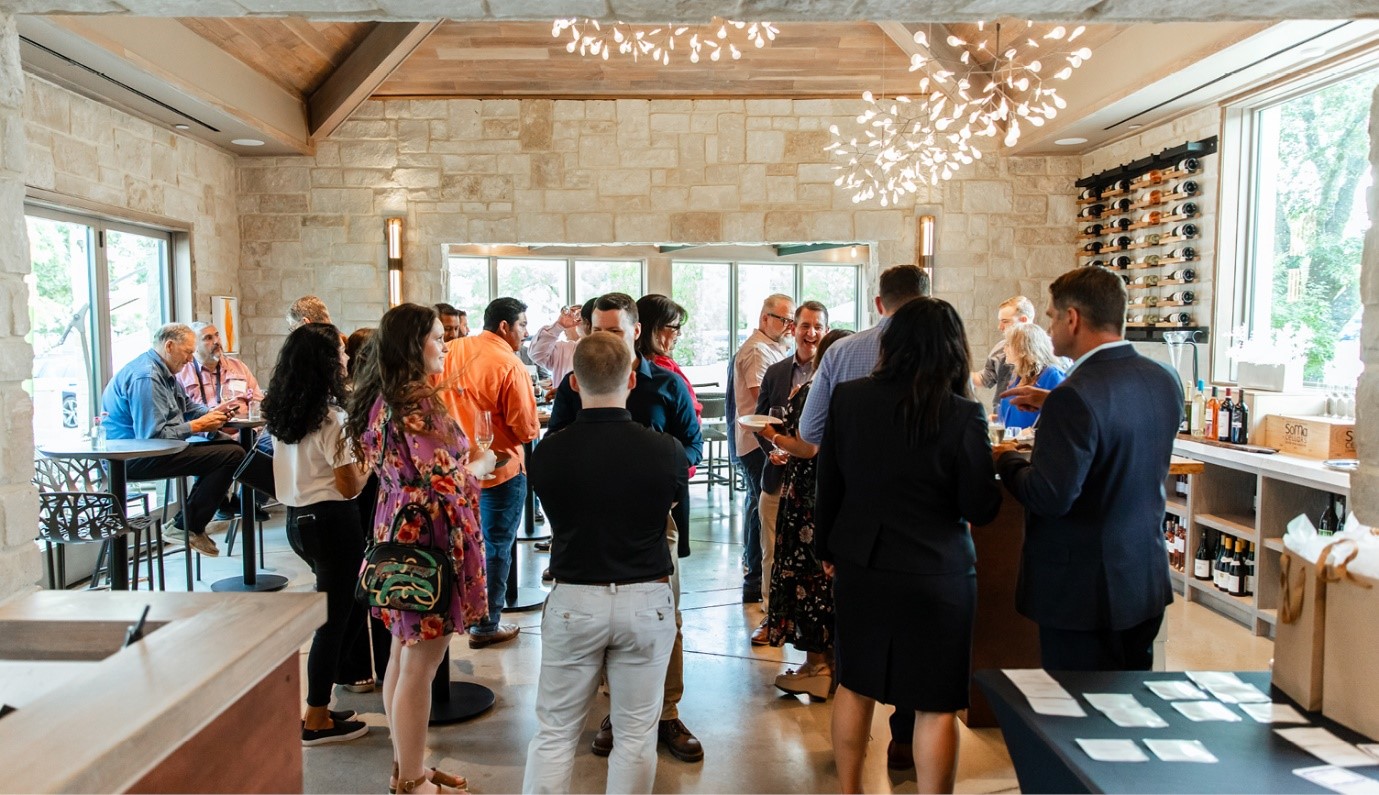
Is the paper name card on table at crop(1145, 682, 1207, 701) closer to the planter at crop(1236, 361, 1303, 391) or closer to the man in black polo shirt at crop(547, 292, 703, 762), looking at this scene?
the man in black polo shirt at crop(547, 292, 703, 762)

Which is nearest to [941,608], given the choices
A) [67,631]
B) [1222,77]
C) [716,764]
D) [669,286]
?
[716,764]

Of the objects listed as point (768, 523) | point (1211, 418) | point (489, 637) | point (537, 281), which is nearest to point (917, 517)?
point (768, 523)

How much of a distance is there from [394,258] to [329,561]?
5315 millimetres

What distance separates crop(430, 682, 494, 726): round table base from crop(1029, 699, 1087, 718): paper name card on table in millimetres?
2389

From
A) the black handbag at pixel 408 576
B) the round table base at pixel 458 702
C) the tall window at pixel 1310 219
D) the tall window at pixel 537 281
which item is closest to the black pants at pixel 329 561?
the round table base at pixel 458 702

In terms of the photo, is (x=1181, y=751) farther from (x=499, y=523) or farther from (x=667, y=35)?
(x=667, y=35)

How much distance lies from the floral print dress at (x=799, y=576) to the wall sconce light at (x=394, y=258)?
5.67m

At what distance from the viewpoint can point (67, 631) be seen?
68.1 inches

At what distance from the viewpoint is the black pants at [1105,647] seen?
2459mm

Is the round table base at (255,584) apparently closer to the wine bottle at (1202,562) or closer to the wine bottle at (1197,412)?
the wine bottle at (1202,562)

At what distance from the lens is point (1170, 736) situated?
167 cm

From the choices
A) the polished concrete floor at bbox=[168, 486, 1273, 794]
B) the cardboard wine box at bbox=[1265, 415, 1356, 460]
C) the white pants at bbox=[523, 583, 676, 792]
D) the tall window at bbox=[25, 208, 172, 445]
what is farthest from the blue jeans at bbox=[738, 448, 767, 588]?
the tall window at bbox=[25, 208, 172, 445]

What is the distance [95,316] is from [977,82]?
729cm

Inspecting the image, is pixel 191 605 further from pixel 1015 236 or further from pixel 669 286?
pixel 669 286
